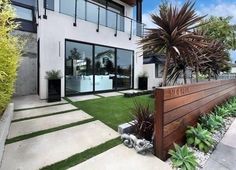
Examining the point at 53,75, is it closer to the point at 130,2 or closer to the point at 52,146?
the point at 52,146

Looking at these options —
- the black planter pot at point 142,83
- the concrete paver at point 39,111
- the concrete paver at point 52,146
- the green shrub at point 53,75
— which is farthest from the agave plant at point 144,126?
the black planter pot at point 142,83

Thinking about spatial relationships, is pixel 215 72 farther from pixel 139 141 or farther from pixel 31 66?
pixel 31 66

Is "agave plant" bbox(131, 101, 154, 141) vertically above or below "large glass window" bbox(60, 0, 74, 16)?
below

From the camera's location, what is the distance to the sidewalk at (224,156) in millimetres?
3076

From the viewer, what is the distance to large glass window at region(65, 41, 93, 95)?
8477mm

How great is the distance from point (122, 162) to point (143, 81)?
8881mm

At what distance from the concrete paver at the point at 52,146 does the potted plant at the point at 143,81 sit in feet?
24.4

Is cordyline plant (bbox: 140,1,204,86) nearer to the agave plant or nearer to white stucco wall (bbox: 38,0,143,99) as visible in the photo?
the agave plant

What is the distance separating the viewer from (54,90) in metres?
7.41

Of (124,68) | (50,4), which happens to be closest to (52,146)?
(50,4)

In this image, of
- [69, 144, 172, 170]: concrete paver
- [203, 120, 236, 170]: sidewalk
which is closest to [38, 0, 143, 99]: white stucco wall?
[69, 144, 172, 170]: concrete paver

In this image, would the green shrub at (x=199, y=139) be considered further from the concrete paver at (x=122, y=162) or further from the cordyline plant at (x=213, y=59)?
the cordyline plant at (x=213, y=59)

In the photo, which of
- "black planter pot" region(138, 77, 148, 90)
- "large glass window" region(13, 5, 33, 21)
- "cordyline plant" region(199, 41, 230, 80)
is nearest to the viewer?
"cordyline plant" region(199, 41, 230, 80)

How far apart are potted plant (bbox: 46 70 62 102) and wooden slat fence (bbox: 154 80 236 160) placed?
17.1ft
